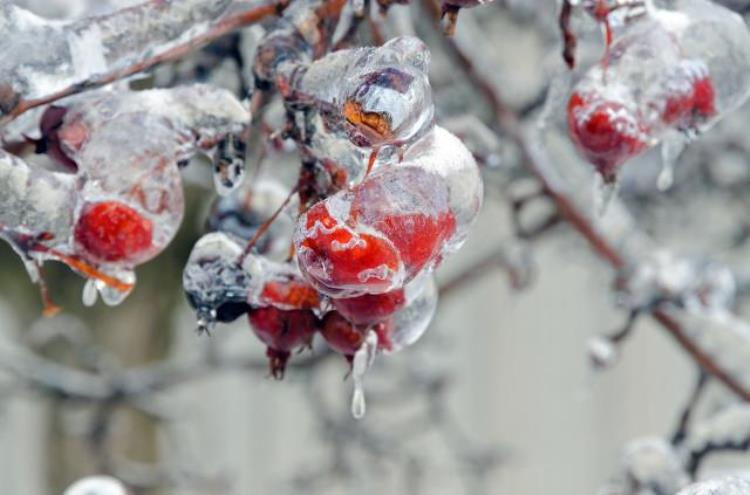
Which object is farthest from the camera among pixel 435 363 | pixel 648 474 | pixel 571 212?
pixel 435 363

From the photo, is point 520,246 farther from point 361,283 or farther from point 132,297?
point 132,297

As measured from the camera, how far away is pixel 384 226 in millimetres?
319

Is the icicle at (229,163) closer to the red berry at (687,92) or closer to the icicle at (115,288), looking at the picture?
the icicle at (115,288)

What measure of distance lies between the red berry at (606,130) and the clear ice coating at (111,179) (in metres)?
0.13

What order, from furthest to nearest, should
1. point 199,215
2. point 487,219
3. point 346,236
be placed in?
point 487,219 < point 199,215 < point 346,236

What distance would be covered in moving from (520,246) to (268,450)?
278cm

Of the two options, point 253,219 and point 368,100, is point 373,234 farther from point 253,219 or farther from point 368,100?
point 253,219

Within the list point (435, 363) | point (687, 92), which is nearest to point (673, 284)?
point (687, 92)

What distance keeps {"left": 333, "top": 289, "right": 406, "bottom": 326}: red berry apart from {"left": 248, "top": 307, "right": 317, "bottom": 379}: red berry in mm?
34

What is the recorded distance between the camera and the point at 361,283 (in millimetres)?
320

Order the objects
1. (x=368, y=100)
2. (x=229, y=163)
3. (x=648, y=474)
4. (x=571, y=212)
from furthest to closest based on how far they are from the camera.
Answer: (x=571, y=212), (x=648, y=474), (x=229, y=163), (x=368, y=100)

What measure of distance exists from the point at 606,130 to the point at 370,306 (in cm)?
12

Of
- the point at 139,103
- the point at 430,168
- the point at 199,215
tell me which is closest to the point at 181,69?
the point at 139,103

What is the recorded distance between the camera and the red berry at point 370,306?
37 cm
